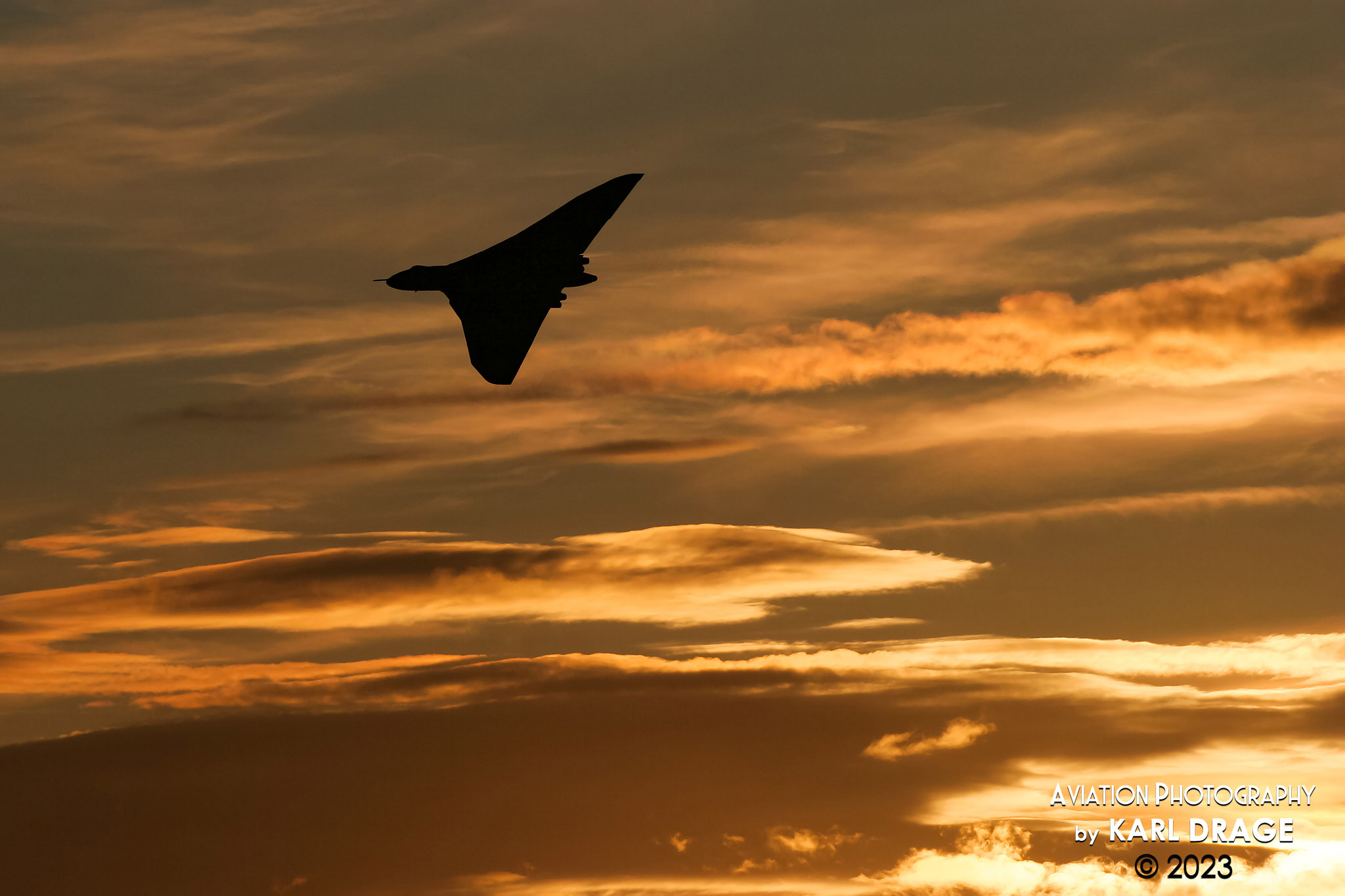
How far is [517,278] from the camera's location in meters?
74.5

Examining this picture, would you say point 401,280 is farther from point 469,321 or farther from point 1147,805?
point 1147,805

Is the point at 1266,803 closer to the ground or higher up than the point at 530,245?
closer to the ground

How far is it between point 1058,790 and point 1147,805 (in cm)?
563

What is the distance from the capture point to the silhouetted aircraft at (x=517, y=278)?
7294 centimetres

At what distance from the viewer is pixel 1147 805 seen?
93688mm

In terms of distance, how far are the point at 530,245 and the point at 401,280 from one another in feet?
22.4

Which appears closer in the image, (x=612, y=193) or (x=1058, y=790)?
(x=612, y=193)

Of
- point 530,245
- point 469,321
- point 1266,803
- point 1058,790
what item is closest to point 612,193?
point 530,245

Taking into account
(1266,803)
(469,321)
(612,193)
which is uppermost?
(612,193)

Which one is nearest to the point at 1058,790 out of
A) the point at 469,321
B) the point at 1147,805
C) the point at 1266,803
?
the point at 1147,805

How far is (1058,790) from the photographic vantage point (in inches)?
3706

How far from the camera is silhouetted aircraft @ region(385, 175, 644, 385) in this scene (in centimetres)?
7294

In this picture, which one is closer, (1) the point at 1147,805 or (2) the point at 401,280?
(2) the point at 401,280

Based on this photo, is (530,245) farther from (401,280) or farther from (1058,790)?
(1058,790)
